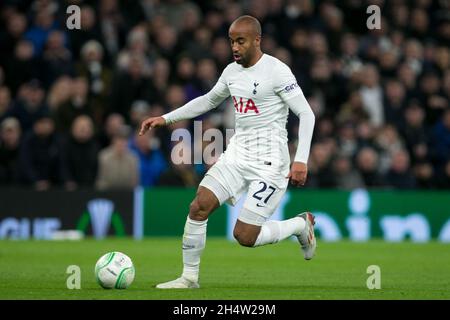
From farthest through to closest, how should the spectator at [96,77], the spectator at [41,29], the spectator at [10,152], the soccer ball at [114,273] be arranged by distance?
the spectator at [41,29] < the spectator at [96,77] < the spectator at [10,152] < the soccer ball at [114,273]

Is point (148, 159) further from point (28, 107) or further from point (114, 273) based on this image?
point (114, 273)

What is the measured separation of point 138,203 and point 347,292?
356 inches

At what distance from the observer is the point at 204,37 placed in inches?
755

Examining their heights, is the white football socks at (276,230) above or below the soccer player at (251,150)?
below

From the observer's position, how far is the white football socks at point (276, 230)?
958 centimetres

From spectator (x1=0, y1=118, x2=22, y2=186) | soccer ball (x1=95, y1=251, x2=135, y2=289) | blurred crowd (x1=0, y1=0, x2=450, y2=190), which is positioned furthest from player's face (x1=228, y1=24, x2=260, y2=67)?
spectator (x1=0, y1=118, x2=22, y2=186)

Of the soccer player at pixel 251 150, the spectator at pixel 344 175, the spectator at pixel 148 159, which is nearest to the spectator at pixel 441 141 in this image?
the spectator at pixel 344 175

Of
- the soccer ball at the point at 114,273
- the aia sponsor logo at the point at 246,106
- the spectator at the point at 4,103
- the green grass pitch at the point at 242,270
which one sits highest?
the aia sponsor logo at the point at 246,106

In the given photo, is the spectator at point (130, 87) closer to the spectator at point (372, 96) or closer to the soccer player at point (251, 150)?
the spectator at point (372, 96)

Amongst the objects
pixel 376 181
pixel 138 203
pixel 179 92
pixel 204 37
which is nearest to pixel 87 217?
pixel 138 203

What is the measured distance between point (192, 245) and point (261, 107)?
137cm

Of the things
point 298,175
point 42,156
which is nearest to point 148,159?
point 42,156

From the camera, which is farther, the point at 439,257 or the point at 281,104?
the point at 439,257

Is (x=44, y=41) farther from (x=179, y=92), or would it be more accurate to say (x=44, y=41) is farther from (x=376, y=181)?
(x=376, y=181)
